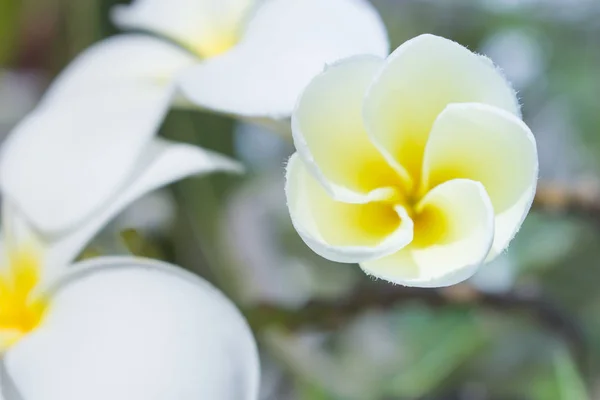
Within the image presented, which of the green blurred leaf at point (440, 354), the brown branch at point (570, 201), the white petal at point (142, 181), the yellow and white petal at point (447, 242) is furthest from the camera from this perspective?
the green blurred leaf at point (440, 354)

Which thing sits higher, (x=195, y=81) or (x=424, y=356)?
(x=195, y=81)

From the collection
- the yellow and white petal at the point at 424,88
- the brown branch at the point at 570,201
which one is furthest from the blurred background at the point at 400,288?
the yellow and white petal at the point at 424,88

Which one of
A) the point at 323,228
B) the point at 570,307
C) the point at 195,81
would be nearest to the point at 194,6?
the point at 195,81

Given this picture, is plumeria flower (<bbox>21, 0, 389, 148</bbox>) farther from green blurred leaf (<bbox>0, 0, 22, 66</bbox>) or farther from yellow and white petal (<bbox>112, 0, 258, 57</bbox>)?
green blurred leaf (<bbox>0, 0, 22, 66</bbox>)

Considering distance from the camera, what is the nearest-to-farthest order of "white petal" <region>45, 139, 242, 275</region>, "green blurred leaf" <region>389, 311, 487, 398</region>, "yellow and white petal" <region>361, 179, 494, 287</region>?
"yellow and white petal" <region>361, 179, 494, 287</region> → "white petal" <region>45, 139, 242, 275</region> → "green blurred leaf" <region>389, 311, 487, 398</region>

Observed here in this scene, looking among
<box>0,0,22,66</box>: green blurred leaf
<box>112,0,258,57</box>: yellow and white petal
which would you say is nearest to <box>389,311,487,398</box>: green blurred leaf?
<box>112,0,258,57</box>: yellow and white petal

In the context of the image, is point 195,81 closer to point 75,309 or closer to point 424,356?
point 75,309

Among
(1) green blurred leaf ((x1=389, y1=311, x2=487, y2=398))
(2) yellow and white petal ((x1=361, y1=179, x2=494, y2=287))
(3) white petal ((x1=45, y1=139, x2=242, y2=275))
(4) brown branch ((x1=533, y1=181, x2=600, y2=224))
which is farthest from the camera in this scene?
(1) green blurred leaf ((x1=389, y1=311, x2=487, y2=398))

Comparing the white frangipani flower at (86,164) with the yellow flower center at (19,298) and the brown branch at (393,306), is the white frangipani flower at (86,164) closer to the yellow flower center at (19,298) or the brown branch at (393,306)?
the yellow flower center at (19,298)
